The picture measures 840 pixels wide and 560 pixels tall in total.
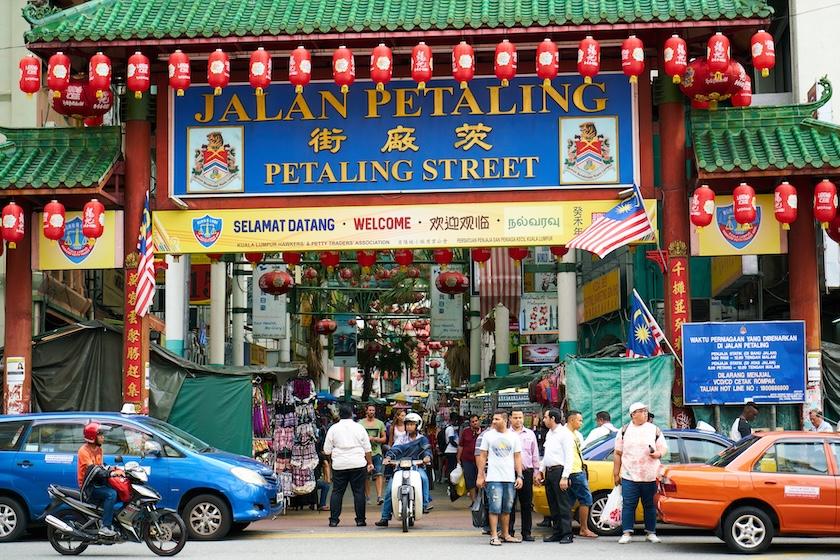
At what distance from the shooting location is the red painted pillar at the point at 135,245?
20.7 metres

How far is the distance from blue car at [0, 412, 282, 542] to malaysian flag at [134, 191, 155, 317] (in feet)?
9.60

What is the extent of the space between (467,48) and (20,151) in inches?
307

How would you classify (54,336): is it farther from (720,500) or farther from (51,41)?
(720,500)

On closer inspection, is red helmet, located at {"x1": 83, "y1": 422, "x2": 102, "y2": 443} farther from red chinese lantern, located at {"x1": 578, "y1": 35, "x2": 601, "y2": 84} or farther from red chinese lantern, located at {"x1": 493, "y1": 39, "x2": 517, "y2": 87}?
red chinese lantern, located at {"x1": 578, "y1": 35, "x2": 601, "y2": 84}

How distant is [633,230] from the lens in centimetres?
1953

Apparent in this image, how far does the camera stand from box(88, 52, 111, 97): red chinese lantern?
64.2ft

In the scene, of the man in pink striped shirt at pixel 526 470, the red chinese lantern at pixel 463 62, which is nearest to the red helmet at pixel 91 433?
the man in pink striped shirt at pixel 526 470

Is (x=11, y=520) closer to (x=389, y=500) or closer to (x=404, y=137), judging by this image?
(x=389, y=500)

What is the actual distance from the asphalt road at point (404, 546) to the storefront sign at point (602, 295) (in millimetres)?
13812

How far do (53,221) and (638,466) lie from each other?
10.00 m

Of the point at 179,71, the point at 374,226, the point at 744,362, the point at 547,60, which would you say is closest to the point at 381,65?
the point at 547,60

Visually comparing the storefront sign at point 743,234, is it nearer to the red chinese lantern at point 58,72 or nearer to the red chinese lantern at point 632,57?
the red chinese lantern at point 632,57

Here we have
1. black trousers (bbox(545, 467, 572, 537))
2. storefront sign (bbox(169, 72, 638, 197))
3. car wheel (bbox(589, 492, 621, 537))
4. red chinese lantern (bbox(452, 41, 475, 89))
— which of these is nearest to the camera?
black trousers (bbox(545, 467, 572, 537))

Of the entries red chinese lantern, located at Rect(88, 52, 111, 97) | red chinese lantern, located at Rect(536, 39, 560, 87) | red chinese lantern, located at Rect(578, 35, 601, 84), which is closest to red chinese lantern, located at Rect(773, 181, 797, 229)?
red chinese lantern, located at Rect(578, 35, 601, 84)
